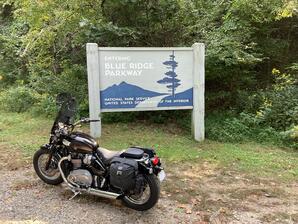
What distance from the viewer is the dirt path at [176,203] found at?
13.1 feet

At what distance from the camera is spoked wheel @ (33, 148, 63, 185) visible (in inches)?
187

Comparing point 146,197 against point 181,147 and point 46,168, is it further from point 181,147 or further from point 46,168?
point 181,147

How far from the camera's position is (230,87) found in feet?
31.0

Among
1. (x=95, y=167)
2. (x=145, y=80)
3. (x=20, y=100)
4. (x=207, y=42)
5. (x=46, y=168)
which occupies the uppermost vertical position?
(x=207, y=42)

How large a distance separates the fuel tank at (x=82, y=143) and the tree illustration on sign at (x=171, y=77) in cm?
279

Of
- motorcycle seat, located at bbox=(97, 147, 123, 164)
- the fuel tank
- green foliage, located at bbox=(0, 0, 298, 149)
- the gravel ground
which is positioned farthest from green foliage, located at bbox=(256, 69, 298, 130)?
the fuel tank

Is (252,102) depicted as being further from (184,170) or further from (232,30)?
(184,170)

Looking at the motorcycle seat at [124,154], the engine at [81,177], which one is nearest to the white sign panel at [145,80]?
the engine at [81,177]

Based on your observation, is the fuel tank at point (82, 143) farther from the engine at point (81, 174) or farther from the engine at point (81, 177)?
the engine at point (81, 177)

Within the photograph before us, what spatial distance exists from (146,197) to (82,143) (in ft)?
3.21

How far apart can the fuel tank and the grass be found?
1883 millimetres

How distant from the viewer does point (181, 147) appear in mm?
6559

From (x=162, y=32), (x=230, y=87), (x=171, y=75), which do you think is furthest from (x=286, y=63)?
(x=171, y=75)

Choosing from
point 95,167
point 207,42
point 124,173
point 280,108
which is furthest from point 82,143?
point 280,108
